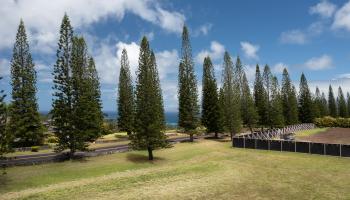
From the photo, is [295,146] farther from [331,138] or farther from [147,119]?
[331,138]

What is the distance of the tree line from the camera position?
41656 mm

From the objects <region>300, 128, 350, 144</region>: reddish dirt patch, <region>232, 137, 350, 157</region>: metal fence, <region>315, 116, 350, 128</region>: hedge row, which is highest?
<region>315, 116, 350, 128</region>: hedge row

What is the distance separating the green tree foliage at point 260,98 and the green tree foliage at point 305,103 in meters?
17.7

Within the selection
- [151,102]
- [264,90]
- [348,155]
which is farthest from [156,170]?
[264,90]

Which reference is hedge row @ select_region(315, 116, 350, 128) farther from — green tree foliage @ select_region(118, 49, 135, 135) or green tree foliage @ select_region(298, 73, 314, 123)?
green tree foliage @ select_region(118, 49, 135, 135)

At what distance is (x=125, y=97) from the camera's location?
73.6m

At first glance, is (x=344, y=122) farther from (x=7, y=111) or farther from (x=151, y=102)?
(x=7, y=111)

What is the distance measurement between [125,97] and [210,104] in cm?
1983

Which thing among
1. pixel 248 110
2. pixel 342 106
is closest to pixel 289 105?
pixel 248 110

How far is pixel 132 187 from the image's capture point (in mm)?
26562

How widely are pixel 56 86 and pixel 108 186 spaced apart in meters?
20.3

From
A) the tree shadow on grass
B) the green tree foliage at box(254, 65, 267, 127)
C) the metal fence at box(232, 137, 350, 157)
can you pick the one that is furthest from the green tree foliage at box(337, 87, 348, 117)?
the tree shadow on grass

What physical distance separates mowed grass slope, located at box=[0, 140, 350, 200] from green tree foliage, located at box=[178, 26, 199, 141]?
17.2 m

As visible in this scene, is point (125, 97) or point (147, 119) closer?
point (147, 119)
